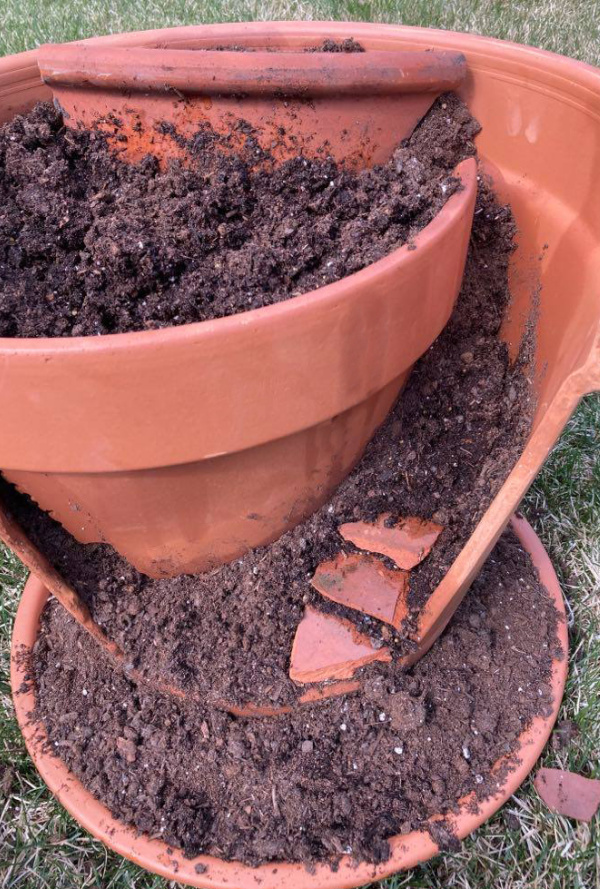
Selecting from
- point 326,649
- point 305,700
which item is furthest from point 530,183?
point 305,700

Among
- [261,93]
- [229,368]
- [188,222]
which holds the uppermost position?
[261,93]

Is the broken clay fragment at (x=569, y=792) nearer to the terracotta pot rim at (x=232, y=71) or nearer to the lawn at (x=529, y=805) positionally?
A: the lawn at (x=529, y=805)

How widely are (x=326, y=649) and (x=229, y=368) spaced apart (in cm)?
64

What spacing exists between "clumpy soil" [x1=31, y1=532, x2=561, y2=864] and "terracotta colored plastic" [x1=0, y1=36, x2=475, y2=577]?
0.35 meters

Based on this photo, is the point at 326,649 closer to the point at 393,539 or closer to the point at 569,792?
the point at 393,539

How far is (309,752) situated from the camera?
3.84 feet

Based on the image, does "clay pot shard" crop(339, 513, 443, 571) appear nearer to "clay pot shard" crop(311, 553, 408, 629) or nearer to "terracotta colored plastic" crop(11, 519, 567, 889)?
"clay pot shard" crop(311, 553, 408, 629)

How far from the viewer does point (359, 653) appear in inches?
44.8

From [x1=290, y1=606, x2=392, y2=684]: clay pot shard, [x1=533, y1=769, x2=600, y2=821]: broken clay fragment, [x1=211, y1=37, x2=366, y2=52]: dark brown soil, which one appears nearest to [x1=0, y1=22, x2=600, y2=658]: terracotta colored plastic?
[x1=211, y1=37, x2=366, y2=52]: dark brown soil

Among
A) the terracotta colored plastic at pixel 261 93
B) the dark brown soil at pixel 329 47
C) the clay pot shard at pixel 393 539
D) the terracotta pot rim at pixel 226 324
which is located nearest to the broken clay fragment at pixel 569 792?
the clay pot shard at pixel 393 539

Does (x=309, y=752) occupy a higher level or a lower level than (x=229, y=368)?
lower

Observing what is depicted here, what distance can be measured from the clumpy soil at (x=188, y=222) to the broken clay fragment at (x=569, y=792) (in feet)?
3.73

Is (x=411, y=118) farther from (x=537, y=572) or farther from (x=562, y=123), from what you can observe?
(x=537, y=572)

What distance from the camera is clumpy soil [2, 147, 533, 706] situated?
1.11 m
